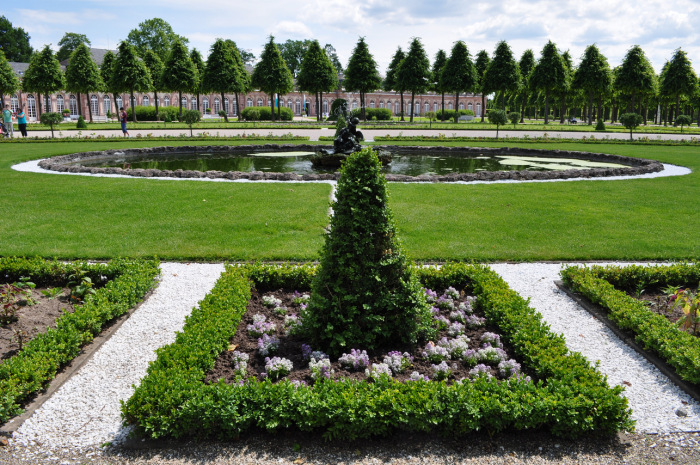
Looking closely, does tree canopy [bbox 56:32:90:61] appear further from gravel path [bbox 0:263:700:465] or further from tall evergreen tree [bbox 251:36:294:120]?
gravel path [bbox 0:263:700:465]

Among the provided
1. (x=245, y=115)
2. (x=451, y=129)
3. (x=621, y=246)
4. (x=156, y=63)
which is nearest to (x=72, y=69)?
(x=156, y=63)

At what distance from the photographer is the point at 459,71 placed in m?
53.3

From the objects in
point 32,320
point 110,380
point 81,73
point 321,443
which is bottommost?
point 321,443

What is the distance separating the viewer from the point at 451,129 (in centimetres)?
4025

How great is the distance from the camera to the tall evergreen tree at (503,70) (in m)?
52.9

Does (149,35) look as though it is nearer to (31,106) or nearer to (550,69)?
(31,106)

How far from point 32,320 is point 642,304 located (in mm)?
7032

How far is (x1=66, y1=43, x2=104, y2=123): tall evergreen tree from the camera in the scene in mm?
48219

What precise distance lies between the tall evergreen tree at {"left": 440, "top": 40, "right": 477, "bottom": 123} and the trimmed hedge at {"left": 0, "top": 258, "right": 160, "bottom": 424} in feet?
166

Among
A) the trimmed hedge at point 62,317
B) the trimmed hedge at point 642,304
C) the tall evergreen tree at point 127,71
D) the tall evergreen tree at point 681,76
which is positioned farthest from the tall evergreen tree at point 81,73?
the tall evergreen tree at point 681,76

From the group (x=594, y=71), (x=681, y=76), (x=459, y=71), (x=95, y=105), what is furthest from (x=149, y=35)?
(x=681, y=76)

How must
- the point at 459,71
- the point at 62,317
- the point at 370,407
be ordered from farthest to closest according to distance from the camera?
the point at 459,71
the point at 62,317
the point at 370,407

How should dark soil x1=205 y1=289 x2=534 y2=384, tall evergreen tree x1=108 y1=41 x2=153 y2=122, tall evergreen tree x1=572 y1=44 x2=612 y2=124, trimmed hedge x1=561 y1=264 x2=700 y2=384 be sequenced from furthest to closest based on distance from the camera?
tall evergreen tree x1=572 y1=44 x2=612 y2=124 < tall evergreen tree x1=108 y1=41 x2=153 y2=122 < trimmed hedge x1=561 y1=264 x2=700 y2=384 < dark soil x1=205 y1=289 x2=534 y2=384

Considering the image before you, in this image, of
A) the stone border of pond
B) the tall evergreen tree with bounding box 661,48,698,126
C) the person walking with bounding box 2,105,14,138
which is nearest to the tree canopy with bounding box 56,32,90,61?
the person walking with bounding box 2,105,14,138
